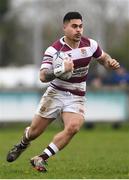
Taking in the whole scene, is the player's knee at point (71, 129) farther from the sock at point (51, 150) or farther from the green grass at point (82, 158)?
the green grass at point (82, 158)

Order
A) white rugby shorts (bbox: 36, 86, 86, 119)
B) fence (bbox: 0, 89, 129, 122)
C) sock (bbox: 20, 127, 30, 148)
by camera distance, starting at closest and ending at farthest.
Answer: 1. white rugby shorts (bbox: 36, 86, 86, 119)
2. sock (bbox: 20, 127, 30, 148)
3. fence (bbox: 0, 89, 129, 122)

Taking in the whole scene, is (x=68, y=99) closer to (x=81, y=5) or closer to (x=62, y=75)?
(x=62, y=75)

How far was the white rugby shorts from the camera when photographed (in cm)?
1311

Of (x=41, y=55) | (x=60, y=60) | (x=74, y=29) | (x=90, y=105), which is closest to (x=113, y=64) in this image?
(x=74, y=29)

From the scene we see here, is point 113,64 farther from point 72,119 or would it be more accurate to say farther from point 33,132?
point 33,132

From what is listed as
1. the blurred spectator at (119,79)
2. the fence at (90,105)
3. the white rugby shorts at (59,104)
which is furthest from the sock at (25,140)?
the blurred spectator at (119,79)


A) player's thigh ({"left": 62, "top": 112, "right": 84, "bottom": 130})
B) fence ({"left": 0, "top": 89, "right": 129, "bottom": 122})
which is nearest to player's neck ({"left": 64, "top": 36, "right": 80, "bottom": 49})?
player's thigh ({"left": 62, "top": 112, "right": 84, "bottom": 130})

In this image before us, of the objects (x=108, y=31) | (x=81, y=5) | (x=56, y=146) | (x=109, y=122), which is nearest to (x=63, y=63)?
(x=56, y=146)

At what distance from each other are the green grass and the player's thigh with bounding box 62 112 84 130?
0.76 meters

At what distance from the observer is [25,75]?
58000mm

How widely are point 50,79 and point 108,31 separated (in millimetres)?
57506

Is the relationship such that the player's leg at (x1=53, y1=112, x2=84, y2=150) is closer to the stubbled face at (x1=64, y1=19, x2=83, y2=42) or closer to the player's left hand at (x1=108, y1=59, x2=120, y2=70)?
the player's left hand at (x1=108, y1=59, x2=120, y2=70)

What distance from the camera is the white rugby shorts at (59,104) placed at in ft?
43.0

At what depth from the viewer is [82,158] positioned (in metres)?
16.9
